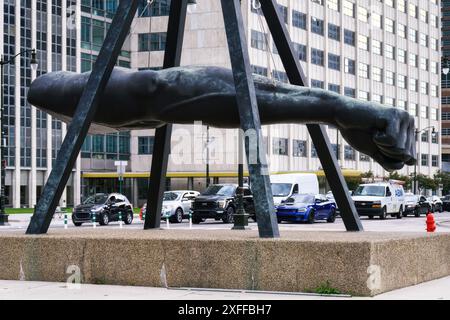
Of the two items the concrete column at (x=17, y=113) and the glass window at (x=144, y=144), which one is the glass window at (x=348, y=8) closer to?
the glass window at (x=144, y=144)

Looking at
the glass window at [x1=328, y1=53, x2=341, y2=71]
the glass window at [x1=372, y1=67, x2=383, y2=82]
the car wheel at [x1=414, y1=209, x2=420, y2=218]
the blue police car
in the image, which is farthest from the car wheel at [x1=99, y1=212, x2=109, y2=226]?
the glass window at [x1=372, y1=67, x2=383, y2=82]

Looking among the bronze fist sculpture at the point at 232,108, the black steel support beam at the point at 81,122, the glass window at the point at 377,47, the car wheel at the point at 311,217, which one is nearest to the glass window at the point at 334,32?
the glass window at the point at 377,47

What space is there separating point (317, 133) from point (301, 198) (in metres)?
24.3

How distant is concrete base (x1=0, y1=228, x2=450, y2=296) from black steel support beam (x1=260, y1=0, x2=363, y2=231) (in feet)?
5.25

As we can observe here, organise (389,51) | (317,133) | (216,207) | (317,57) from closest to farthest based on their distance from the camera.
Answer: (317,133), (216,207), (317,57), (389,51)

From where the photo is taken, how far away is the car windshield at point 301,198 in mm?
37094

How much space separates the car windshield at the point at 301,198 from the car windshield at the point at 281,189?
1891mm

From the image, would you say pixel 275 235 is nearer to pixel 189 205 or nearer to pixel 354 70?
pixel 189 205

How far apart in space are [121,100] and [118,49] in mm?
788

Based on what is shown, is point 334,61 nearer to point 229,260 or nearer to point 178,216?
point 178,216

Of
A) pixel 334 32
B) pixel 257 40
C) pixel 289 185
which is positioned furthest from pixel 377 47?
pixel 289 185

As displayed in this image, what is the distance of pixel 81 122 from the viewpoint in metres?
12.3

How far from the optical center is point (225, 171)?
72125mm

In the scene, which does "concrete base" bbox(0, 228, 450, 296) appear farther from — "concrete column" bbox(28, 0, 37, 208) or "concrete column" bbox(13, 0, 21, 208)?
"concrete column" bbox(28, 0, 37, 208)
